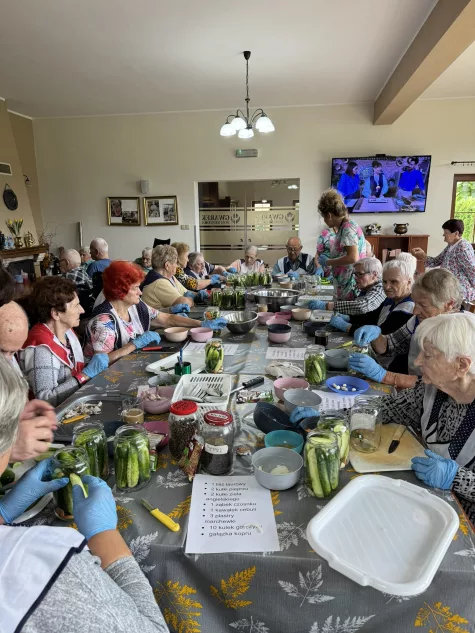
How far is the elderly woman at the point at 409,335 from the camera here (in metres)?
1.80

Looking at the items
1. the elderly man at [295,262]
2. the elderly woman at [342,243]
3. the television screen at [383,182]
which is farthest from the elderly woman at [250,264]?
the television screen at [383,182]

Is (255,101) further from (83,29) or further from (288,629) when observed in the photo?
(288,629)

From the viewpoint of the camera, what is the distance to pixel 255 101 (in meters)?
6.49

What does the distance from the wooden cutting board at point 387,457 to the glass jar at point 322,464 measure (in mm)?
132

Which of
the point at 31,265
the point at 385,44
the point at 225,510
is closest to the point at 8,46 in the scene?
the point at 31,265

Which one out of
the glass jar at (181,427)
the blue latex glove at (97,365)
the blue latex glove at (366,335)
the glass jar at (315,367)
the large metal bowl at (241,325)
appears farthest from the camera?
the large metal bowl at (241,325)

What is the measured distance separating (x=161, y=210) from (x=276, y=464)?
6.78 meters

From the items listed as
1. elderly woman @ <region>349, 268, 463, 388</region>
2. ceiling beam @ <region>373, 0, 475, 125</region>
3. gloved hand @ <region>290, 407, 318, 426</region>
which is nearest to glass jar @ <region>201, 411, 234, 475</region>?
gloved hand @ <region>290, 407, 318, 426</region>

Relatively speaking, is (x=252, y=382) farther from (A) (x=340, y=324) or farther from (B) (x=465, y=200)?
(B) (x=465, y=200)

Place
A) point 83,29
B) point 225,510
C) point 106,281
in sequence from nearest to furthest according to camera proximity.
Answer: point 225,510, point 106,281, point 83,29

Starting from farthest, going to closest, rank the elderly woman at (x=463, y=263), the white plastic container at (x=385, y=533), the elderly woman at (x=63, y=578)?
the elderly woman at (x=463, y=263), the white plastic container at (x=385, y=533), the elderly woman at (x=63, y=578)

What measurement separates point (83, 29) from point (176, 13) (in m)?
0.95

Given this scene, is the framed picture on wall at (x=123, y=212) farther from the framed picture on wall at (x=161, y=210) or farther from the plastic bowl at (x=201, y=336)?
the plastic bowl at (x=201, y=336)

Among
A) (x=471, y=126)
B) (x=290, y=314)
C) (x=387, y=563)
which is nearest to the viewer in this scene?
(x=387, y=563)
